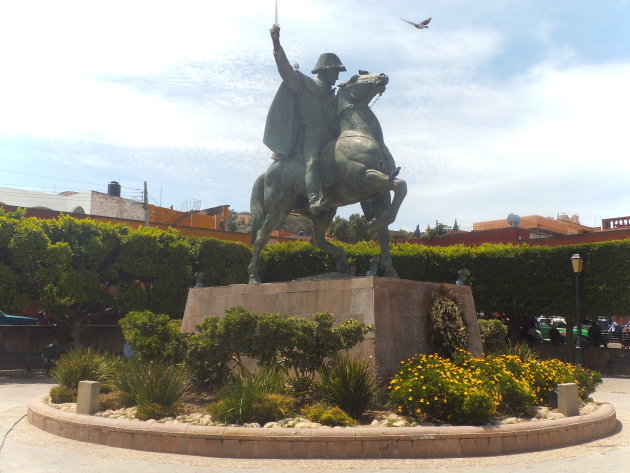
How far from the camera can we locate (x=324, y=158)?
11.9m

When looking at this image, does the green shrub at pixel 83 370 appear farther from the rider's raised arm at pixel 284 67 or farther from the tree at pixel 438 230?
the tree at pixel 438 230

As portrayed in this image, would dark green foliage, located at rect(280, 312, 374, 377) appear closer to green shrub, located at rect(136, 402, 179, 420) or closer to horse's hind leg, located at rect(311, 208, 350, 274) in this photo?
green shrub, located at rect(136, 402, 179, 420)

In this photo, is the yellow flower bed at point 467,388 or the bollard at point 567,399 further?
the bollard at point 567,399

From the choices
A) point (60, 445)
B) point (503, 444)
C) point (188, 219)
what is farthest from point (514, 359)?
point (188, 219)

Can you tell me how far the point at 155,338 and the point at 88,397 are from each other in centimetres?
133

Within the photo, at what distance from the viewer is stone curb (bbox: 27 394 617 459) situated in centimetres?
745

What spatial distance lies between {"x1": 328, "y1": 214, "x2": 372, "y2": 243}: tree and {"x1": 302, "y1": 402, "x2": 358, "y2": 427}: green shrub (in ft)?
159

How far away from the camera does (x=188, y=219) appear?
1891 inches

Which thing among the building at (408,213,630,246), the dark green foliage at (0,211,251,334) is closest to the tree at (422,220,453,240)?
the building at (408,213,630,246)

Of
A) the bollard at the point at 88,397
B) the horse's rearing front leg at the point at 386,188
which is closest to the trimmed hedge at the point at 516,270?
the horse's rearing front leg at the point at 386,188

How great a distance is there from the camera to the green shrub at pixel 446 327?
1076 cm

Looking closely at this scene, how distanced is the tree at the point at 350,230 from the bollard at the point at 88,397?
157 feet

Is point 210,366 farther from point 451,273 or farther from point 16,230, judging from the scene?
point 451,273

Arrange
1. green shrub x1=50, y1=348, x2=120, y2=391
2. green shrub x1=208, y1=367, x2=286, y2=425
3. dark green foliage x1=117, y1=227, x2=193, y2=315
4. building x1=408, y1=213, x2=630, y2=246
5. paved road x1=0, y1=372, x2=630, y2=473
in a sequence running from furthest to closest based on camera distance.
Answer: building x1=408, y1=213, x2=630, y2=246, dark green foliage x1=117, y1=227, x2=193, y2=315, green shrub x1=50, y1=348, x2=120, y2=391, green shrub x1=208, y1=367, x2=286, y2=425, paved road x1=0, y1=372, x2=630, y2=473
